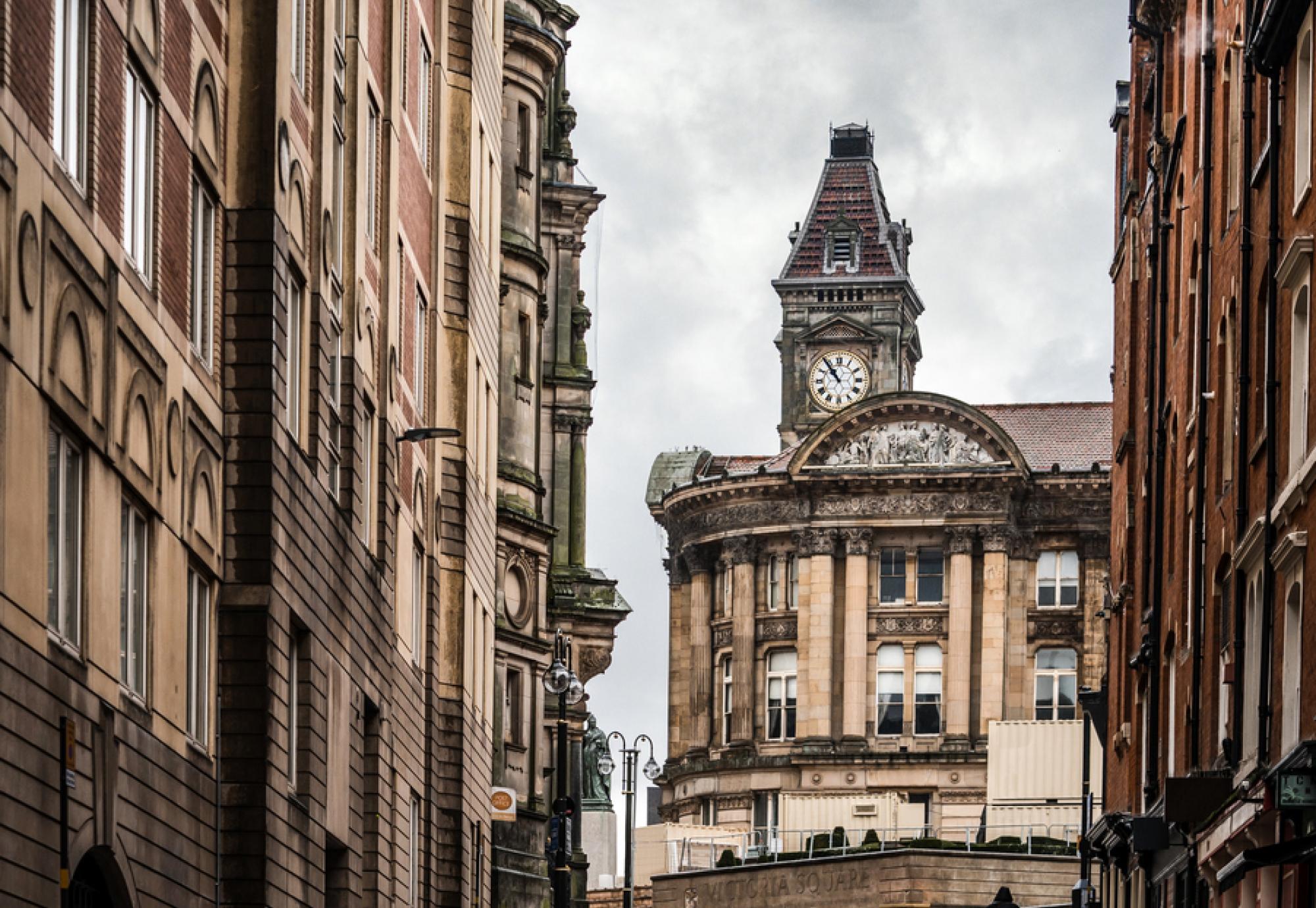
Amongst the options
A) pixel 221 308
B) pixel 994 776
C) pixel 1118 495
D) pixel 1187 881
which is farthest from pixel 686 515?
pixel 221 308

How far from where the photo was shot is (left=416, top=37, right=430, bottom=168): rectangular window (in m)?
42.2

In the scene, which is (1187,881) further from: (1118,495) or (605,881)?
(605,881)

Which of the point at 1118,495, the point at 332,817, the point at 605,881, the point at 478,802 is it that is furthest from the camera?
the point at 605,881

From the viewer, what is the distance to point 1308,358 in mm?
25344

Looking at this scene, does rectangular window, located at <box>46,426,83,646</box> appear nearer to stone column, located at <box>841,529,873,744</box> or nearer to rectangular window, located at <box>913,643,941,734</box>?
stone column, located at <box>841,529,873,744</box>

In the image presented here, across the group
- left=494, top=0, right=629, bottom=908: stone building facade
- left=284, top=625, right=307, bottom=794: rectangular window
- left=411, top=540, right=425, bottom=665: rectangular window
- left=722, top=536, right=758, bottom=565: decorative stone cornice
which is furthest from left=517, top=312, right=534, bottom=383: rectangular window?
left=722, top=536, right=758, bottom=565: decorative stone cornice

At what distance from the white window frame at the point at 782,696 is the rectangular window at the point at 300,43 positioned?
76.0m

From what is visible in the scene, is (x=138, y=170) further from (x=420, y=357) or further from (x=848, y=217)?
(x=848, y=217)

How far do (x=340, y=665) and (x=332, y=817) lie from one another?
173 centimetres

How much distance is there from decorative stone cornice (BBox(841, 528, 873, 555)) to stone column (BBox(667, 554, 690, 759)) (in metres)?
8.63

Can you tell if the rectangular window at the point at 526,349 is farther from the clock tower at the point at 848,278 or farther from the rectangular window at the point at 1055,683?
the clock tower at the point at 848,278

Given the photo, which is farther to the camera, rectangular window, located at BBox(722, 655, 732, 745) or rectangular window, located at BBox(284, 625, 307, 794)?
rectangular window, located at BBox(722, 655, 732, 745)

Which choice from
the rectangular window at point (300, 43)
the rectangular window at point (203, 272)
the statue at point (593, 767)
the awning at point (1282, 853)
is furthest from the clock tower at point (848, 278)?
the awning at point (1282, 853)

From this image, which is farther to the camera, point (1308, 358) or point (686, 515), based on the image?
point (686, 515)
